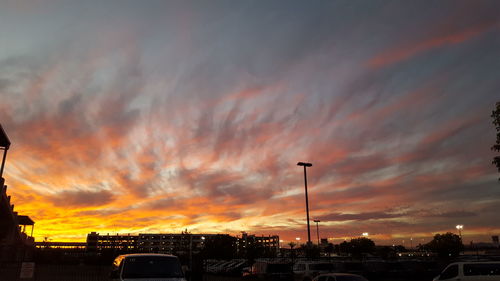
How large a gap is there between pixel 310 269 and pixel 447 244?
2705 inches

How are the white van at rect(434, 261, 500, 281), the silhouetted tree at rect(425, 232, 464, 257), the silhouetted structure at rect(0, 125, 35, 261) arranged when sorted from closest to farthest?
the white van at rect(434, 261, 500, 281) → the silhouetted structure at rect(0, 125, 35, 261) → the silhouetted tree at rect(425, 232, 464, 257)

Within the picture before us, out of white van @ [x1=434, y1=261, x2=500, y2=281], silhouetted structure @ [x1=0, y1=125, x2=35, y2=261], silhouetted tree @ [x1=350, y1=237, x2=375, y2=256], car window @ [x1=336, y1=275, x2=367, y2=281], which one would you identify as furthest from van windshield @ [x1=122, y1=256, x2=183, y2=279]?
silhouetted tree @ [x1=350, y1=237, x2=375, y2=256]

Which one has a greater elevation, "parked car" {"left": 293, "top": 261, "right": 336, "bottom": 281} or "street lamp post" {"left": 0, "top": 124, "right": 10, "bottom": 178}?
"street lamp post" {"left": 0, "top": 124, "right": 10, "bottom": 178}

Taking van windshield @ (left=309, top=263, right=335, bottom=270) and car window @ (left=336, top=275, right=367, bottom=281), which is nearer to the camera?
car window @ (left=336, top=275, right=367, bottom=281)

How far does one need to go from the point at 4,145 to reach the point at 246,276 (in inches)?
903

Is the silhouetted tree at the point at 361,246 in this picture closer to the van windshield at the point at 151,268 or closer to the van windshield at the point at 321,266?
the van windshield at the point at 321,266

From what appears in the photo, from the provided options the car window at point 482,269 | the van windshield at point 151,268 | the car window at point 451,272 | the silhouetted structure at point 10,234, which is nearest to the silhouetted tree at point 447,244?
the car window at point 451,272

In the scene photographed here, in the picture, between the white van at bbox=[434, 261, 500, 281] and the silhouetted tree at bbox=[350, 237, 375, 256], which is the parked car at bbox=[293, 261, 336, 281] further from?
the silhouetted tree at bbox=[350, 237, 375, 256]

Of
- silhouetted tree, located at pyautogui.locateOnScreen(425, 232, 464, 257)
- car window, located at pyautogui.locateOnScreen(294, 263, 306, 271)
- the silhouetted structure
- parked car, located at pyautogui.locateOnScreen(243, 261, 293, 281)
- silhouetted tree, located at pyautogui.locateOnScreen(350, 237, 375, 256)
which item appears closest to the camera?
car window, located at pyautogui.locateOnScreen(294, 263, 306, 271)

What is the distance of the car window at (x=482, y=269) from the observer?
1625 centimetres

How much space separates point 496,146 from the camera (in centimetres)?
2042

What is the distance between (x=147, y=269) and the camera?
11234mm

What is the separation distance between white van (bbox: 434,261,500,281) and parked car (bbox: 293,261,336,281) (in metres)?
10.2

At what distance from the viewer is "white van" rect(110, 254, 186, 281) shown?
430 inches
